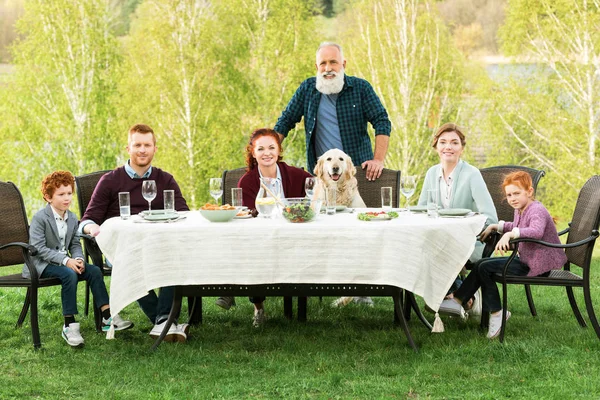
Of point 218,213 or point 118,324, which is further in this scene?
point 118,324

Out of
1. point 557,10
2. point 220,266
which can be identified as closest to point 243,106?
point 557,10

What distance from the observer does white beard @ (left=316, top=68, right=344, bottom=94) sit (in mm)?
6383

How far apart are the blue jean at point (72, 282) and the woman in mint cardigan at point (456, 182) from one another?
232cm

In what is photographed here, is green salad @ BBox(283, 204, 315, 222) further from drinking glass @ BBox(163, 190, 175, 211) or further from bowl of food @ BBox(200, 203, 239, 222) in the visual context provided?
drinking glass @ BBox(163, 190, 175, 211)

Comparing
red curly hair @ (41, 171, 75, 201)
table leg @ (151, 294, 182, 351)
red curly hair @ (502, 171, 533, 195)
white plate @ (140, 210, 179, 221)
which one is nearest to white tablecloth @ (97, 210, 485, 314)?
white plate @ (140, 210, 179, 221)

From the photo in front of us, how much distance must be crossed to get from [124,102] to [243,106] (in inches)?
121

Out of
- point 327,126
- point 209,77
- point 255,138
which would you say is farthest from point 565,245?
point 209,77

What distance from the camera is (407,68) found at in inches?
687

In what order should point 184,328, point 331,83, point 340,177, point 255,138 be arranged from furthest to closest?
point 331,83
point 340,177
point 255,138
point 184,328

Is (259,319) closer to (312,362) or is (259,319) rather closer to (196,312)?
(196,312)

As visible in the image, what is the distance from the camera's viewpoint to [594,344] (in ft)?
15.2

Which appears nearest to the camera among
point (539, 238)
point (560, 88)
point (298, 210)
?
point (298, 210)

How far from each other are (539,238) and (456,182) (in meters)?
0.88

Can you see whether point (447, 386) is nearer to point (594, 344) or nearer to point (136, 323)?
point (594, 344)
